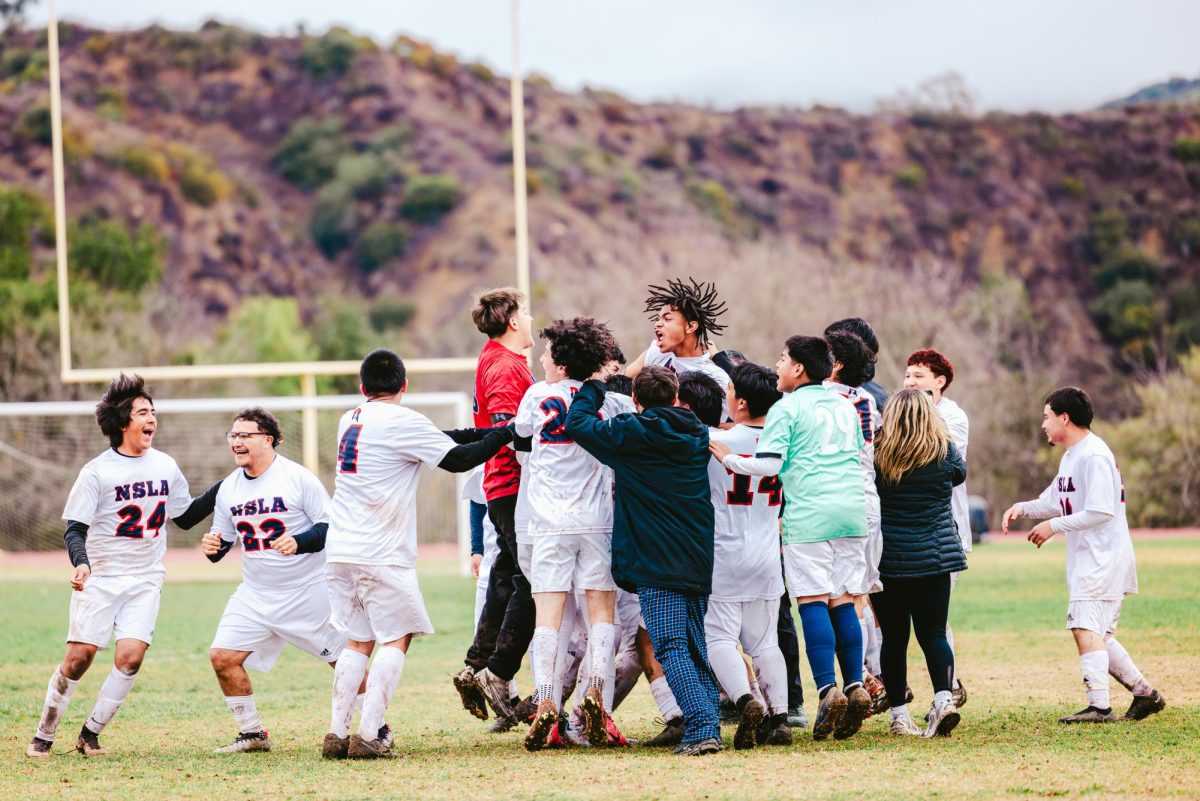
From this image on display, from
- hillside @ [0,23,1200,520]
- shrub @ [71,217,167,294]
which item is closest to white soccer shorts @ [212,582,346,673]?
hillside @ [0,23,1200,520]

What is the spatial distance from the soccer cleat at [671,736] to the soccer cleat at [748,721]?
0.37 m

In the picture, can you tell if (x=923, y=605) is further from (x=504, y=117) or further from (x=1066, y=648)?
(x=504, y=117)

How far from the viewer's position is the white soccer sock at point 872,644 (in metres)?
7.70

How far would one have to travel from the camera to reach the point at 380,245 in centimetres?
5888

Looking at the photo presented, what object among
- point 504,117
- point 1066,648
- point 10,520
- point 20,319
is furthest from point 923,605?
point 504,117

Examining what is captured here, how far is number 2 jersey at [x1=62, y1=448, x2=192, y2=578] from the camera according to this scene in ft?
23.3

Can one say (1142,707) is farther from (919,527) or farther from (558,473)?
(558,473)

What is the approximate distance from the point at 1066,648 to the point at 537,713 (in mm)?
5258

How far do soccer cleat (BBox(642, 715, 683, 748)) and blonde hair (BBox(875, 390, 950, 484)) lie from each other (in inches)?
59.3

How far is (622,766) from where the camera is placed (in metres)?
6.21

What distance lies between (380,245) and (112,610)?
52.7 metres

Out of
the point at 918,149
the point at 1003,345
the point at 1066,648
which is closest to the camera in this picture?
the point at 1066,648

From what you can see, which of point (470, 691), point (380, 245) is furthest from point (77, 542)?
point (380, 245)

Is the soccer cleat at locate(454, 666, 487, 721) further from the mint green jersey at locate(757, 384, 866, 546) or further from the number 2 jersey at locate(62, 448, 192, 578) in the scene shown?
the mint green jersey at locate(757, 384, 866, 546)
